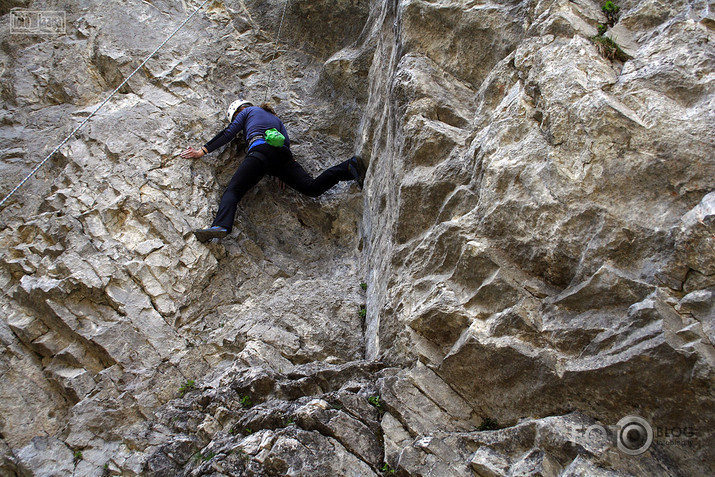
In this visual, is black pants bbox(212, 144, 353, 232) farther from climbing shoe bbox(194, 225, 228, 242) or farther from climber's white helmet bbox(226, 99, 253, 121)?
climber's white helmet bbox(226, 99, 253, 121)

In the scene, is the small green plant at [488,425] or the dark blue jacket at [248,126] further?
the dark blue jacket at [248,126]

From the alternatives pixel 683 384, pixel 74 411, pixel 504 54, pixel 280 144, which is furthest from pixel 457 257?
pixel 74 411

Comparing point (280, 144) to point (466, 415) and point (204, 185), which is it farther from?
point (466, 415)

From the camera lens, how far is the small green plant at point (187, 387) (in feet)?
18.9

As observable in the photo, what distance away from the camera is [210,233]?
22.4ft

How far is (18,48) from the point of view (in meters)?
8.75

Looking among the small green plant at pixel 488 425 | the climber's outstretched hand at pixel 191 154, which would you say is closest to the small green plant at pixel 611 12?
the small green plant at pixel 488 425

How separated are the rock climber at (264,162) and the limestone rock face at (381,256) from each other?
1.07ft

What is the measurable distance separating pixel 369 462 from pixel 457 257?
1934 mm

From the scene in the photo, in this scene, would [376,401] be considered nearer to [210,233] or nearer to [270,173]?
[210,233]

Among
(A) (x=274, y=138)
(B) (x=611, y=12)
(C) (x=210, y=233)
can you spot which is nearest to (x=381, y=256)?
(C) (x=210, y=233)

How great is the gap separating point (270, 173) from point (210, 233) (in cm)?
163

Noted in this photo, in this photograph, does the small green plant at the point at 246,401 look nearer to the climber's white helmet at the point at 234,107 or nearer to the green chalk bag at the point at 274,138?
the green chalk bag at the point at 274,138

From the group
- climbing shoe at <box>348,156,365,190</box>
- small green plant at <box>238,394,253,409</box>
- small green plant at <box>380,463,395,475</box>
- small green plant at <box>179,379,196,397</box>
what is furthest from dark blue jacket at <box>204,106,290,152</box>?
small green plant at <box>380,463,395,475</box>
